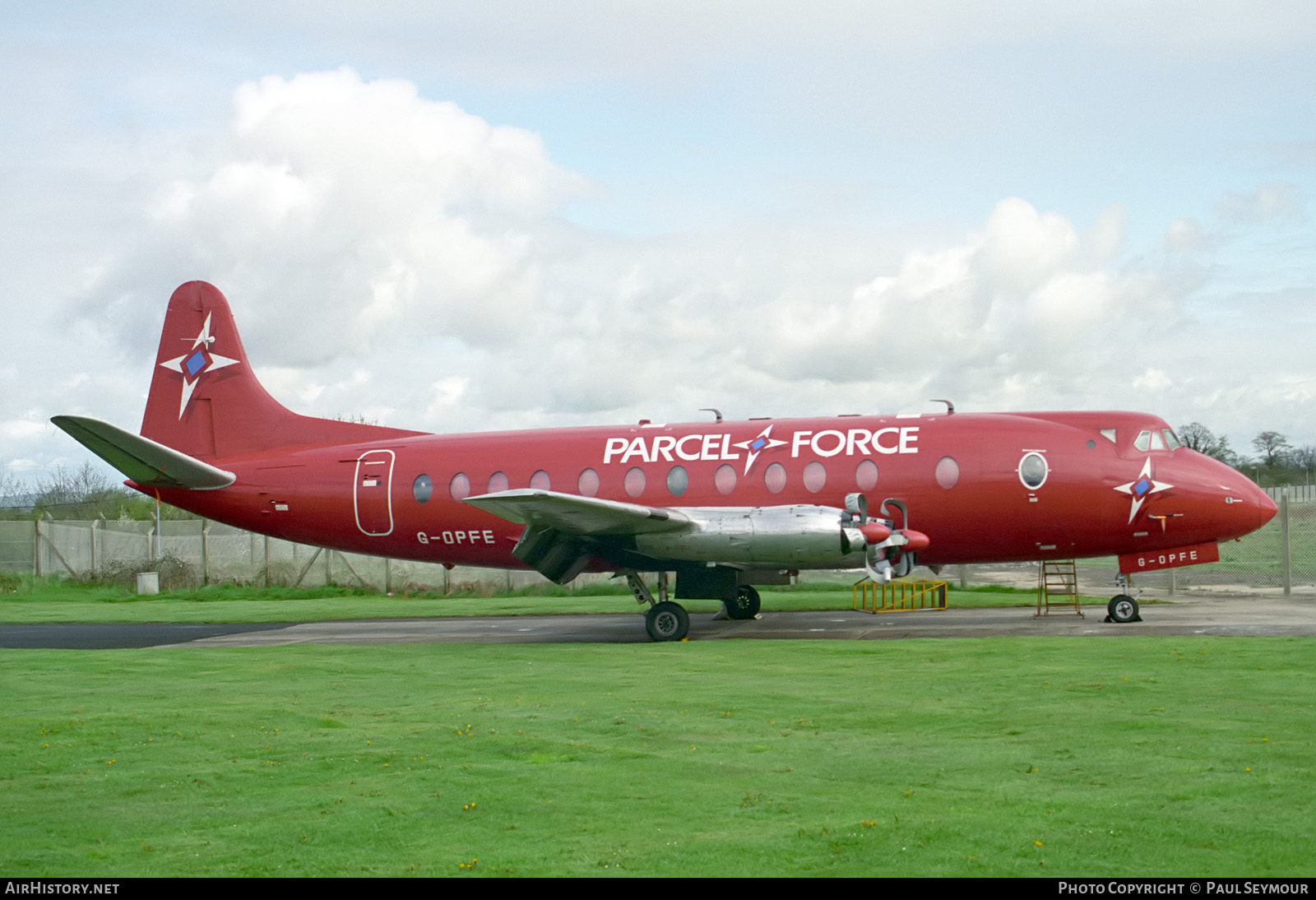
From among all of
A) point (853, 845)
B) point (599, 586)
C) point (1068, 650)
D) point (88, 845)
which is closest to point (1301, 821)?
point (853, 845)

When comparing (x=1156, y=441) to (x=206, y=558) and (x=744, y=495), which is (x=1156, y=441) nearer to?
(x=744, y=495)

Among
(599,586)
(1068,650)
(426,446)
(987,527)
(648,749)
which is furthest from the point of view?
(599,586)

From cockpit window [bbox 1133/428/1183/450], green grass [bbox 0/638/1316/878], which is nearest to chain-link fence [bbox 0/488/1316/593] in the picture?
cockpit window [bbox 1133/428/1183/450]

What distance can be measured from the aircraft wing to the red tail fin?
681 cm

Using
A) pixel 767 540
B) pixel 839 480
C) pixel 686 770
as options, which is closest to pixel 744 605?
pixel 839 480

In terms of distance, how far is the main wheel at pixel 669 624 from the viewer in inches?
824

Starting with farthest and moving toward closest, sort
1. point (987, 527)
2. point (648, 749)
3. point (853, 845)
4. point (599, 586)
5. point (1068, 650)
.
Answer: point (599, 586) → point (987, 527) → point (1068, 650) → point (648, 749) → point (853, 845)

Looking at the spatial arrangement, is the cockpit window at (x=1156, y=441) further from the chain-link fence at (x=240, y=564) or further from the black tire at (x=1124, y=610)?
the chain-link fence at (x=240, y=564)

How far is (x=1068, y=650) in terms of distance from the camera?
16484mm

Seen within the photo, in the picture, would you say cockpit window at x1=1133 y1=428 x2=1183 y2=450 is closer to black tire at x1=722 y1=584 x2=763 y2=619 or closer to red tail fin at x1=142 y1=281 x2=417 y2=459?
black tire at x1=722 y1=584 x2=763 y2=619

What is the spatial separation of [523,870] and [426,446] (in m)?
18.7

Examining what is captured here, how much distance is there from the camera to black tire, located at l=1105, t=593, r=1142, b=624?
21047 mm

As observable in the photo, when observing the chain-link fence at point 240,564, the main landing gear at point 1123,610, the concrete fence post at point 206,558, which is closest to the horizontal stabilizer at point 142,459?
the chain-link fence at point 240,564
